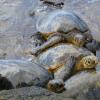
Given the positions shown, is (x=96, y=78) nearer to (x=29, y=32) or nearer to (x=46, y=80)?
(x=46, y=80)

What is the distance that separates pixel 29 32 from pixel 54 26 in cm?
63

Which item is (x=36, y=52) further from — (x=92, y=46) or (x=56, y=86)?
(x=56, y=86)

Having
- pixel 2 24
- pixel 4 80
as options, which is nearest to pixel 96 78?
pixel 4 80

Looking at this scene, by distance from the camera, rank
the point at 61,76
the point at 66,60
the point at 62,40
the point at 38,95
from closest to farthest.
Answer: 1. the point at 38,95
2. the point at 61,76
3. the point at 66,60
4. the point at 62,40

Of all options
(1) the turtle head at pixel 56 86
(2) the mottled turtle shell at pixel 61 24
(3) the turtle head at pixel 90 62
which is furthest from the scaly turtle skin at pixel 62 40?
(1) the turtle head at pixel 56 86

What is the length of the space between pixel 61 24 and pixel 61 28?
0.09m

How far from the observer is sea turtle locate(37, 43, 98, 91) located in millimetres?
5711

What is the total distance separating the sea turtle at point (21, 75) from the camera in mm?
5012

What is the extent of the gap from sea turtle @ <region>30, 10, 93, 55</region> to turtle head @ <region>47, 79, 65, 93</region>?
5.83 ft

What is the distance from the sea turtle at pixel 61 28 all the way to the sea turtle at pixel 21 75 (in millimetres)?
1403

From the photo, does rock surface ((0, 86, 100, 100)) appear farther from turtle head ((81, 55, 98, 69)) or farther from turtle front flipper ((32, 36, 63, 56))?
turtle front flipper ((32, 36, 63, 56))

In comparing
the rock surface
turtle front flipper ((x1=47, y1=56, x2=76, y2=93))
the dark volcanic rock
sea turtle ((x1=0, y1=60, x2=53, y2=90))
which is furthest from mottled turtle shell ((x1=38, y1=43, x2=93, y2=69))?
the dark volcanic rock

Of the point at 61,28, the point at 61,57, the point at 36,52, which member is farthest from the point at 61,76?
the point at 61,28

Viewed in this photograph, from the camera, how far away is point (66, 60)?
602cm
